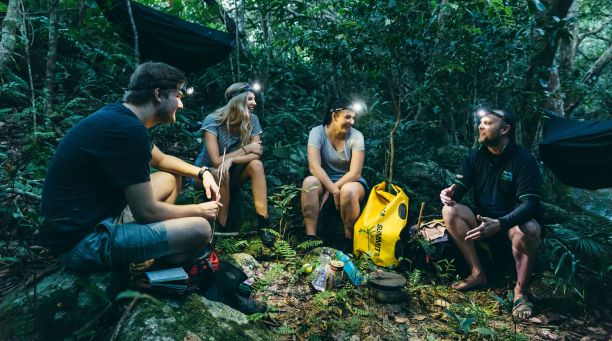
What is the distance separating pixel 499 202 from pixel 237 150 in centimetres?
279

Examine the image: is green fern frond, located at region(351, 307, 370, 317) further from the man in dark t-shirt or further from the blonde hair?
the blonde hair

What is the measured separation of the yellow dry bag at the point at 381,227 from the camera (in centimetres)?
382

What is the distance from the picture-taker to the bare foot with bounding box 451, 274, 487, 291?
3.77 meters

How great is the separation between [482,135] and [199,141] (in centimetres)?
416

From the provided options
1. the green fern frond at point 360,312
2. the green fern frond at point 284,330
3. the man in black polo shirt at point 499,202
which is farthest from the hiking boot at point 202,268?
the man in black polo shirt at point 499,202

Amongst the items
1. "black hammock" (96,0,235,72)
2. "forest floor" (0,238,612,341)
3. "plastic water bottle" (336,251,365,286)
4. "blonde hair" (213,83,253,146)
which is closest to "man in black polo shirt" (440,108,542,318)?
"forest floor" (0,238,612,341)

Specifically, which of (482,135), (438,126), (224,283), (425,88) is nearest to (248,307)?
(224,283)

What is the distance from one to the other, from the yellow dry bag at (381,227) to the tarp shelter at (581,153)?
1828 millimetres

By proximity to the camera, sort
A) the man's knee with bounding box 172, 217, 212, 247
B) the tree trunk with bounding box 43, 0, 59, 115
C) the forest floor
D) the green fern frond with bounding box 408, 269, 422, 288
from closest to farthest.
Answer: the man's knee with bounding box 172, 217, 212, 247
the forest floor
the green fern frond with bounding box 408, 269, 422, 288
the tree trunk with bounding box 43, 0, 59, 115

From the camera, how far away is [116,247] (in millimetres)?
2184

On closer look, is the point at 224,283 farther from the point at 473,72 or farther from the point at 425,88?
the point at 473,72

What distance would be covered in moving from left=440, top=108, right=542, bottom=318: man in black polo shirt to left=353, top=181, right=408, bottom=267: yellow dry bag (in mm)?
480

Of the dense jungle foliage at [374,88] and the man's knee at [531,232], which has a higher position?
the dense jungle foliage at [374,88]

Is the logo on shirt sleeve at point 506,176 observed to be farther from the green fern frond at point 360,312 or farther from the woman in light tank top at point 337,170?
the green fern frond at point 360,312
